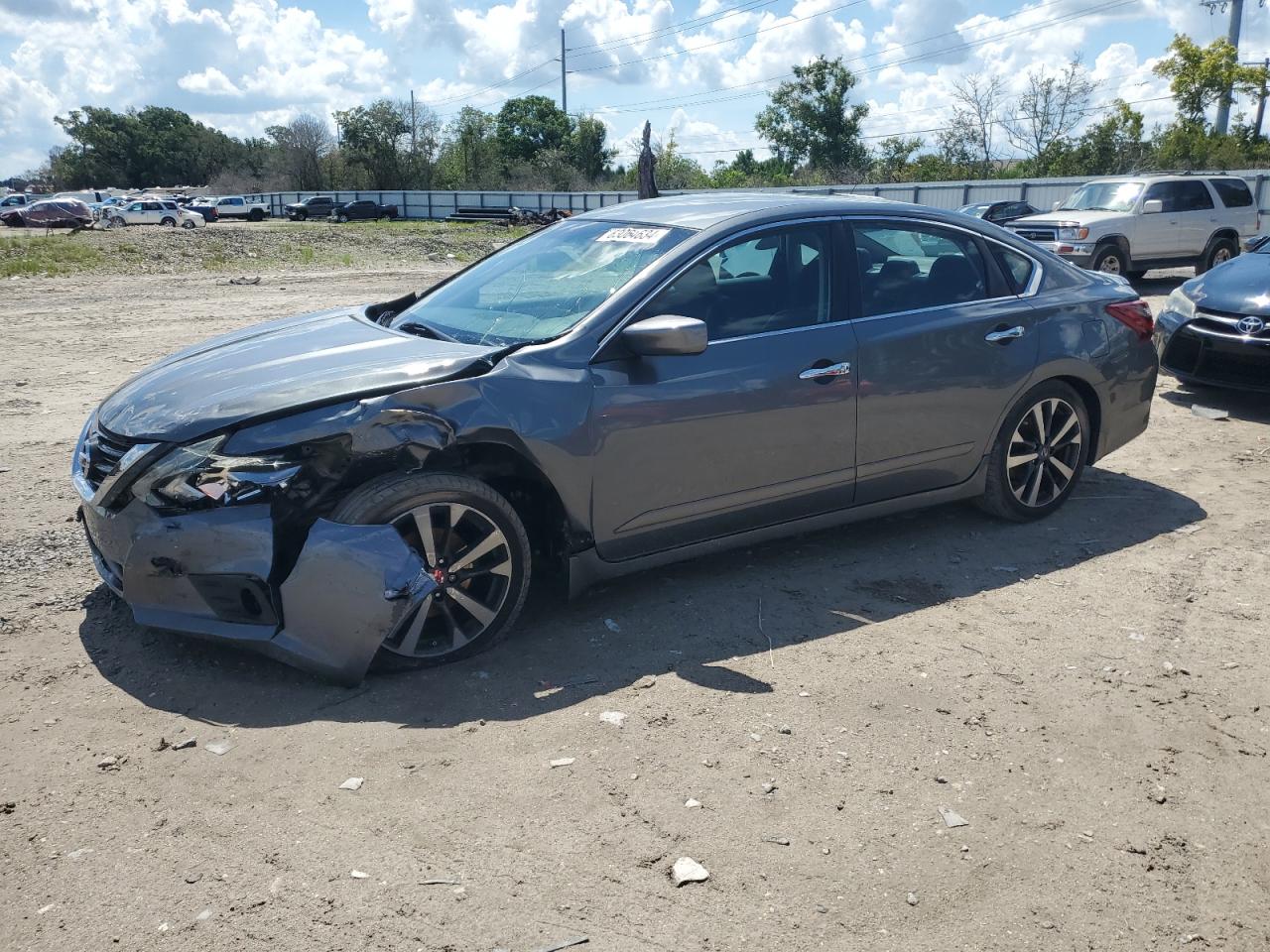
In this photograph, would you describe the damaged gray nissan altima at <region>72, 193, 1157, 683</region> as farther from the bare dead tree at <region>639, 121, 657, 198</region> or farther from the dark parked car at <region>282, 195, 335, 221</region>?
the dark parked car at <region>282, 195, 335, 221</region>

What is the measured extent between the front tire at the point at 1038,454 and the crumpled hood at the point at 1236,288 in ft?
11.3

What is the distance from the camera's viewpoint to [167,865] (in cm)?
284

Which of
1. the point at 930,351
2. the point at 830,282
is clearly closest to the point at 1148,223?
the point at 930,351

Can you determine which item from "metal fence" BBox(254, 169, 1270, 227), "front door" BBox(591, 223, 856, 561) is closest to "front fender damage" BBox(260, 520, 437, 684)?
"front door" BBox(591, 223, 856, 561)

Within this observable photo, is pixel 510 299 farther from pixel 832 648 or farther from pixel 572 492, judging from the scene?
pixel 832 648

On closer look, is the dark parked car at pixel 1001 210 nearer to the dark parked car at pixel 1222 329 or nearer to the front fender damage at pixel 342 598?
the dark parked car at pixel 1222 329

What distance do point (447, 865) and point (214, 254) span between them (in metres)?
25.9

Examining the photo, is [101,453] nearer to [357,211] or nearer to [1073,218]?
[1073,218]

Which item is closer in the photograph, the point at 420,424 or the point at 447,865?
the point at 447,865

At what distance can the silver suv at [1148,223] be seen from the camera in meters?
16.8

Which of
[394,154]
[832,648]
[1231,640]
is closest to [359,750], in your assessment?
[832,648]

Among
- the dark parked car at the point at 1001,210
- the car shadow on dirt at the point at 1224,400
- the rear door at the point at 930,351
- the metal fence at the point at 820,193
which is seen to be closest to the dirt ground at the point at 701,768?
the rear door at the point at 930,351

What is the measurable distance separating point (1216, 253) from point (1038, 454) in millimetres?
15812

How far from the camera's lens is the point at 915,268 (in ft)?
16.9
